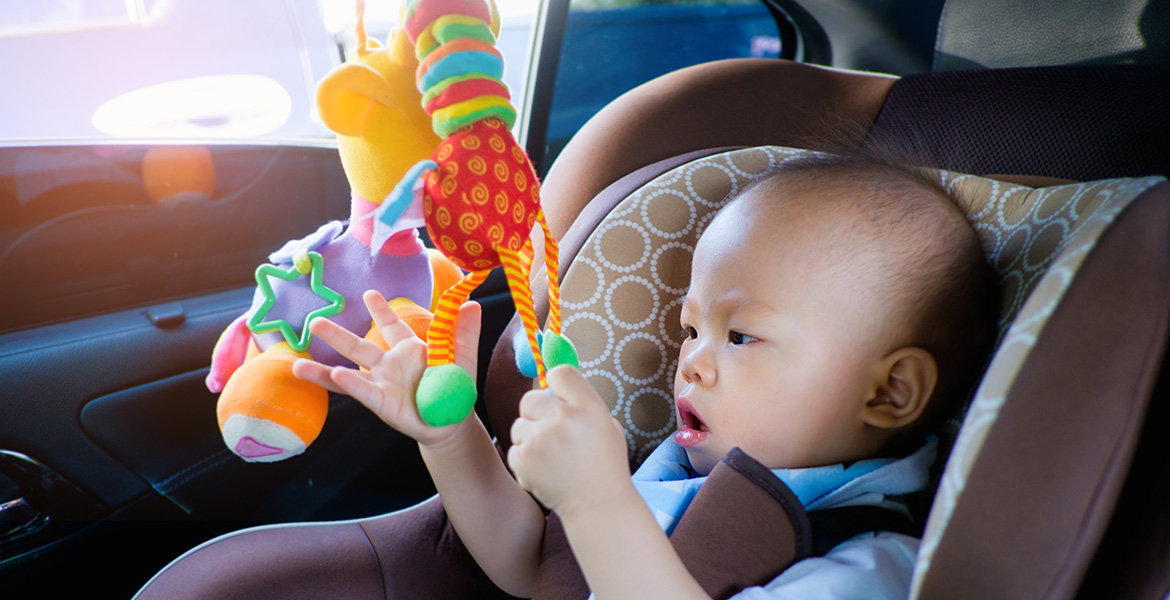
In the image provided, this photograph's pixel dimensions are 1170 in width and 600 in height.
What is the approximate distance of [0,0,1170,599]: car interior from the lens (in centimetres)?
47

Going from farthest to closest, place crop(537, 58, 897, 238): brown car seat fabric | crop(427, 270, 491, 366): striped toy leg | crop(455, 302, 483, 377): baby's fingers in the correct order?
crop(537, 58, 897, 238): brown car seat fabric → crop(455, 302, 483, 377): baby's fingers → crop(427, 270, 491, 366): striped toy leg

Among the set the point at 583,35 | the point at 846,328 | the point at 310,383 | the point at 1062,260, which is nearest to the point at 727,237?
the point at 846,328

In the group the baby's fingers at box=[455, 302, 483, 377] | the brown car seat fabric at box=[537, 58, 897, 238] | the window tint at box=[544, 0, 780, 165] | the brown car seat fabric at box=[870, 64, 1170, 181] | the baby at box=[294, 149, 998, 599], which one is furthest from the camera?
the window tint at box=[544, 0, 780, 165]

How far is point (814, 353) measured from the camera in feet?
2.39

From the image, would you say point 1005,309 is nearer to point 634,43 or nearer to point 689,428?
point 689,428

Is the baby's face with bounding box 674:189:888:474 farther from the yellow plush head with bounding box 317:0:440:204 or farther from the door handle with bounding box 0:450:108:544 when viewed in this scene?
the door handle with bounding box 0:450:108:544

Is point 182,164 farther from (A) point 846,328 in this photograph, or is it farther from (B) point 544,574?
(A) point 846,328

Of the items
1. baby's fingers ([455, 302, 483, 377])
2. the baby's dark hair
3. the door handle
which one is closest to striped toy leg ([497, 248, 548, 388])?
baby's fingers ([455, 302, 483, 377])

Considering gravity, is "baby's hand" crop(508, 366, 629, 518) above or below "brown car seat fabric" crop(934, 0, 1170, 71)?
below

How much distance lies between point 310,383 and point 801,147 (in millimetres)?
802

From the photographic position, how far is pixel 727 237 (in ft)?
2.63

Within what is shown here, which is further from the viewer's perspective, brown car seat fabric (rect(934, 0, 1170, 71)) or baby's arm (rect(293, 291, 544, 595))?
brown car seat fabric (rect(934, 0, 1170, 71))

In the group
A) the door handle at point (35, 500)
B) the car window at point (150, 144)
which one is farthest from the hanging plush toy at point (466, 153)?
the door handle at point (35, 500)

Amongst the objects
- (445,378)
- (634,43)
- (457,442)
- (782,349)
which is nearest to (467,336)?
(457,442)
